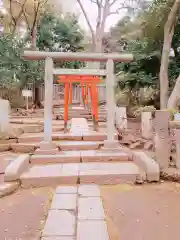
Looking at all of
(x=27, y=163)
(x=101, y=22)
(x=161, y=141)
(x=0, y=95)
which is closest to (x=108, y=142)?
(x=161, y=141)

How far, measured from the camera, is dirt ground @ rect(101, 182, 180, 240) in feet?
8.07

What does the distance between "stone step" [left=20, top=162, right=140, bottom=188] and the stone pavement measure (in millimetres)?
356

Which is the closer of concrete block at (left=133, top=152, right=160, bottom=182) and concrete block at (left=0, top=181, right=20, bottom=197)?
concrete block at (left=0, top=181, right=20, bottom=197)

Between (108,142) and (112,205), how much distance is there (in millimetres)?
2447

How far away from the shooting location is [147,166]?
414 centimetres

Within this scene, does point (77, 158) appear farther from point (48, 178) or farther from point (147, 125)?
point (147, 125)

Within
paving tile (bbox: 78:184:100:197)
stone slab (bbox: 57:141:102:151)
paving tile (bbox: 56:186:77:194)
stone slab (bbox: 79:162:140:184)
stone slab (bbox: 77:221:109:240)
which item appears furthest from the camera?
stone slab (bbox: 57:141:102:151)

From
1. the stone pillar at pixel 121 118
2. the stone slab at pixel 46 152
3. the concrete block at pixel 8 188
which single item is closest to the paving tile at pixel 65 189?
the concrete block at pixel 8 188

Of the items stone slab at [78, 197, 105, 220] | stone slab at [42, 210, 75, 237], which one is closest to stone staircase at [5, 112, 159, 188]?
stone slab at [78, 197, 105, 220]

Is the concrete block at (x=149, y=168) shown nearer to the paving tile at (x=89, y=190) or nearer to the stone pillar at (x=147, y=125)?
the paving tile at (x=89, y=190)

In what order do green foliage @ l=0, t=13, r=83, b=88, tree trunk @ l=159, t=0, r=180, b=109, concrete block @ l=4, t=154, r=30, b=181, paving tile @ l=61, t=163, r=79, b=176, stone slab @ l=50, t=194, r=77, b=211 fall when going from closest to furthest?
stone slab @ l=50, t=194, r=77, b=211, concrete block @ l=4, t=154, r=30, b=181, paving tile @ l=61, t=163, r=79, b=176, tree trunk @ l=159, t=0, r=180, b=109, green foliage @ l=0, t=13, r=83, b=88

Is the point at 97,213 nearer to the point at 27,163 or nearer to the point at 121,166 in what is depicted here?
the point at 121,166

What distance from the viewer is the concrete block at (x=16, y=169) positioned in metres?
3.84

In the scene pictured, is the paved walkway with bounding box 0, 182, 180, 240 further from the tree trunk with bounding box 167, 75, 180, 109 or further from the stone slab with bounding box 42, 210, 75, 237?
the tree trunk with bounding box 167, 75, 180, 109
